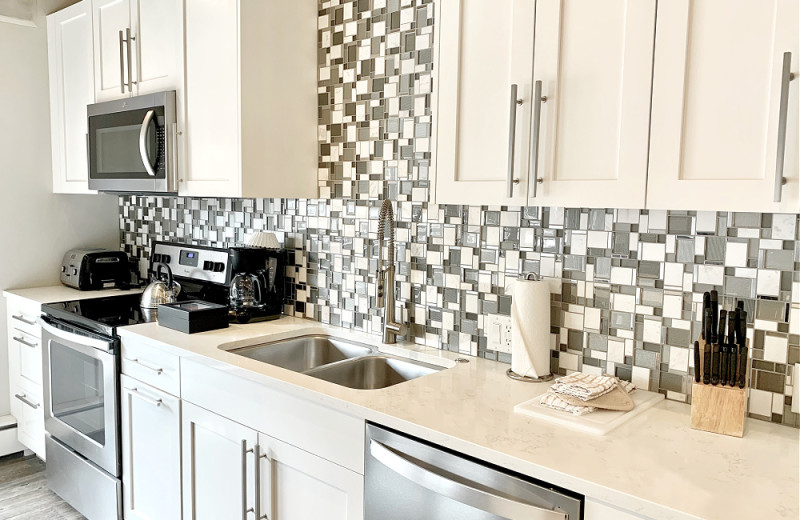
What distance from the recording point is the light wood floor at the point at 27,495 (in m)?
2.87

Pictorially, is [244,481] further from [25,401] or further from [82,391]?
[25,401]

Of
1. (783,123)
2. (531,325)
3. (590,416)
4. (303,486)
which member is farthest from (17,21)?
(783,123)

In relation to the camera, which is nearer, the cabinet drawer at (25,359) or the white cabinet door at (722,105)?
the white cabinet door at (722,105)

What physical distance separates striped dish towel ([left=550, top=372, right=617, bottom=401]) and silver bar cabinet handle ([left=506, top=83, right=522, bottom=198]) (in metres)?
0.51

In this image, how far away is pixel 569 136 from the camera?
57.8 inches

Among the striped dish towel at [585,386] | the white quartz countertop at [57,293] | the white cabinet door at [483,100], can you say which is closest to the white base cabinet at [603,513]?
the striped dish towel at [585,386]

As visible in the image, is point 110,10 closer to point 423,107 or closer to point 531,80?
point 423,107

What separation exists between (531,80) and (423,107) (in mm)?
643

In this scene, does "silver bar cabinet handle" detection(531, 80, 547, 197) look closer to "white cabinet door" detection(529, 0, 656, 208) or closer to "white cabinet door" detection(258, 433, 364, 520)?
"white cabinet door" detection(529, 0, 656, 208)

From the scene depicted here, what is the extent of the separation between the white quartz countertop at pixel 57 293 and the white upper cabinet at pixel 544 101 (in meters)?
2.33

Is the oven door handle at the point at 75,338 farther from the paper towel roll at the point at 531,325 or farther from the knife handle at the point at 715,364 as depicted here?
the knife handle at the point at 715,364

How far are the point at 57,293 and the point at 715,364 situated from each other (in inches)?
126

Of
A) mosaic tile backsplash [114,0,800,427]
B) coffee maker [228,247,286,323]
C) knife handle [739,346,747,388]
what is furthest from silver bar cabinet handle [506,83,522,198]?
coffee maker [228,247,286,323]

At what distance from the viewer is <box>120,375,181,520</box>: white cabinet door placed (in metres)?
2.23
